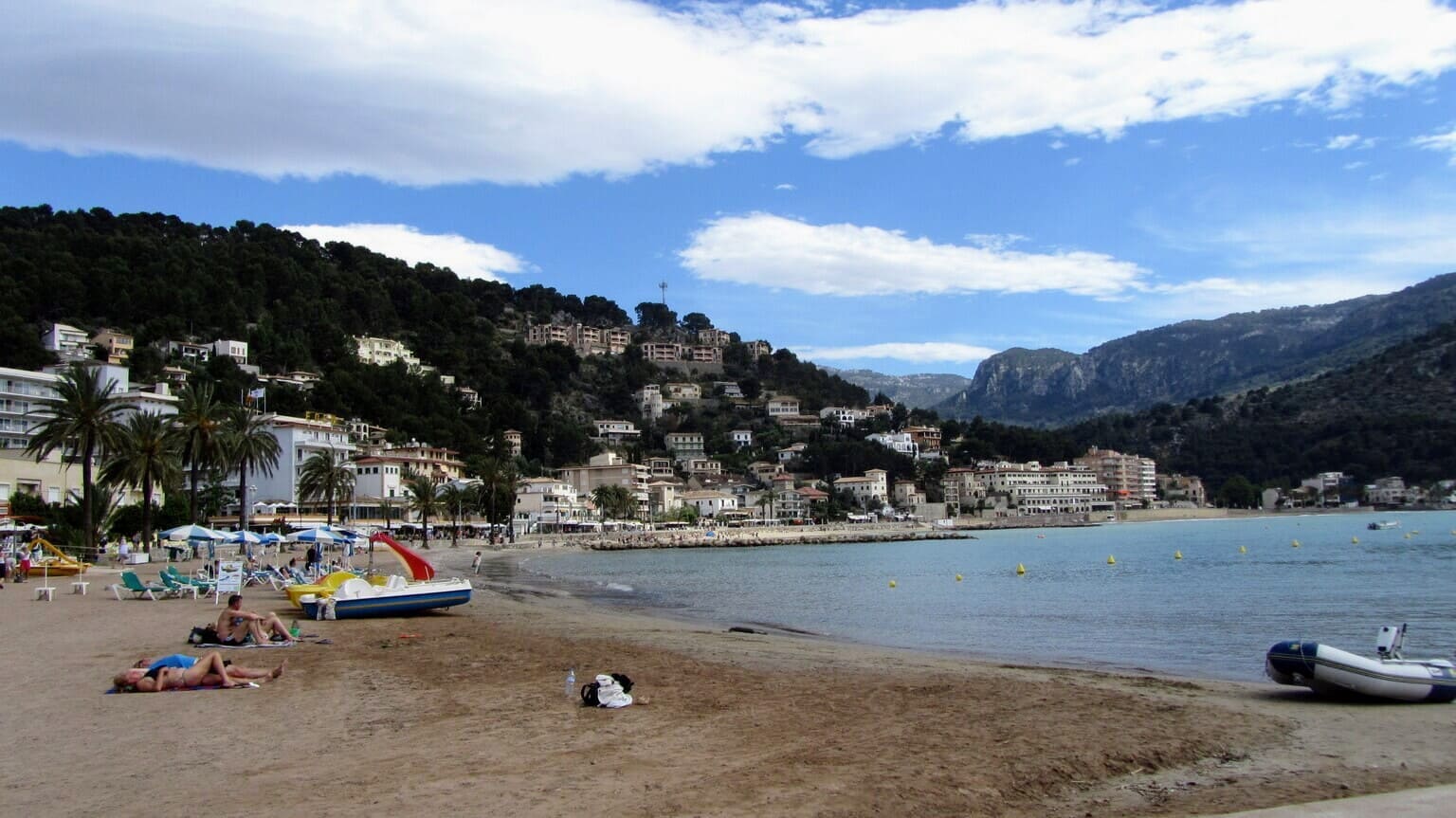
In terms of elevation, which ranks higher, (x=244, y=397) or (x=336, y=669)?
(x=244, y=397)

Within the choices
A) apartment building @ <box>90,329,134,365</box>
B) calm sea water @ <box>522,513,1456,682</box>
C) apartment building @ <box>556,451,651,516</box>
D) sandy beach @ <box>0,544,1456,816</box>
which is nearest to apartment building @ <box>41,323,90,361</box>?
apartment building @ <box>90,329,134,365</box>

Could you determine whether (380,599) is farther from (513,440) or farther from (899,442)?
(899,442)

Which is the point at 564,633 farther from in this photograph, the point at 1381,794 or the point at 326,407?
the point at 326,407

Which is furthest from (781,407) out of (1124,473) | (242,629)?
(242,629)

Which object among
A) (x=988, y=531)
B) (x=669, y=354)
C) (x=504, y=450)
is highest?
(x=669, y=354)

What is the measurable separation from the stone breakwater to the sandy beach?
7713 centimetres

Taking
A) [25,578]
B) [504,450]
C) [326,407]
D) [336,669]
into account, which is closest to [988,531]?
[504,450]

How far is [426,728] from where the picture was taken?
30.1 feet

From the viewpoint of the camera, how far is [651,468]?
142750 millimetres

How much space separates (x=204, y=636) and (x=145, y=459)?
28.0 m

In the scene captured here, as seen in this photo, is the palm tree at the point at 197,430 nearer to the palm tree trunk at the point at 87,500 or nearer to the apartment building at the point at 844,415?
the palm tree trunk at the point at 87,500

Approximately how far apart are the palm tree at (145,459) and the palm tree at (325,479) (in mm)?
24344

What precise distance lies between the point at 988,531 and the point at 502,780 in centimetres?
13142

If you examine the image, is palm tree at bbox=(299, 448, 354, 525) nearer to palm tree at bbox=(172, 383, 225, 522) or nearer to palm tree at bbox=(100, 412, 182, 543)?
palm tree at bbox=(172, 383, 225, 522)
